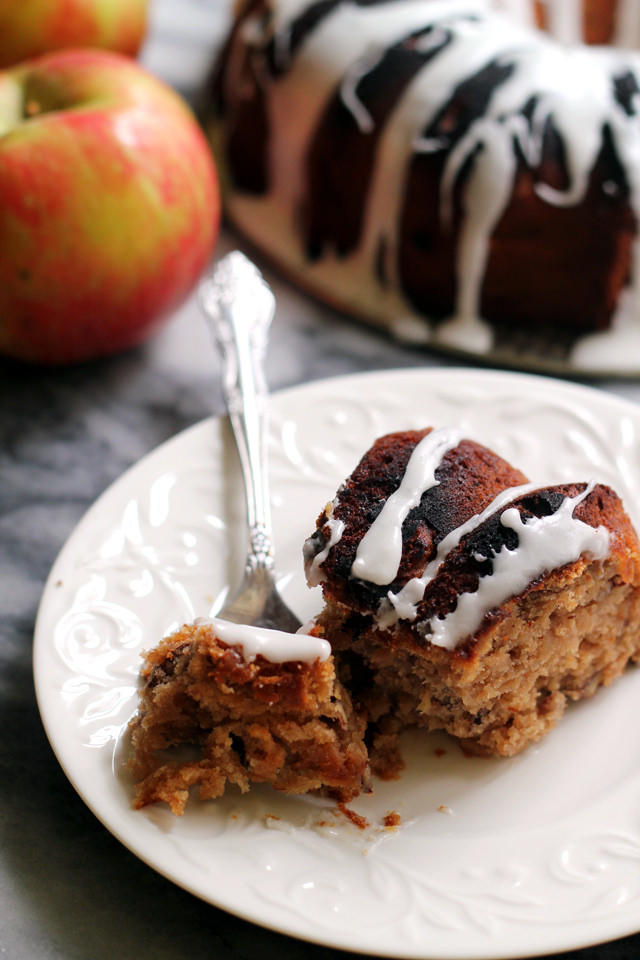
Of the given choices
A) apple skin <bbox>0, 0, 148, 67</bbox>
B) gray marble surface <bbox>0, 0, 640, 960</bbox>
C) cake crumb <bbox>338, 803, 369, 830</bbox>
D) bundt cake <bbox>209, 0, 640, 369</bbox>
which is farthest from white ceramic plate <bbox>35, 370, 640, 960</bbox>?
apple skin <bbox>0, 0, 148, 67</bbox>

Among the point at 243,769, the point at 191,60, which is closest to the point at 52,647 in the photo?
the point at 243,769

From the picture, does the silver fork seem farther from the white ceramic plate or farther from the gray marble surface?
the gray marble surface

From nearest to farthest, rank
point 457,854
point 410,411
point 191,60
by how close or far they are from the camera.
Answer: point 457,854
point 410,411
point 191,60

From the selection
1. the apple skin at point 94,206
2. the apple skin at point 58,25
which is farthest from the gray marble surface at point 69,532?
the apple skin at point 58,25

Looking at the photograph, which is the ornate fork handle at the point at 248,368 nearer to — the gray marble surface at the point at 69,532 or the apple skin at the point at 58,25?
the gray marble surface at the point at 69,532

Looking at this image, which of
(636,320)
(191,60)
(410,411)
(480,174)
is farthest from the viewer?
(191,60)

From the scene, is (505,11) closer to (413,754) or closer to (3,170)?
(3,170)
